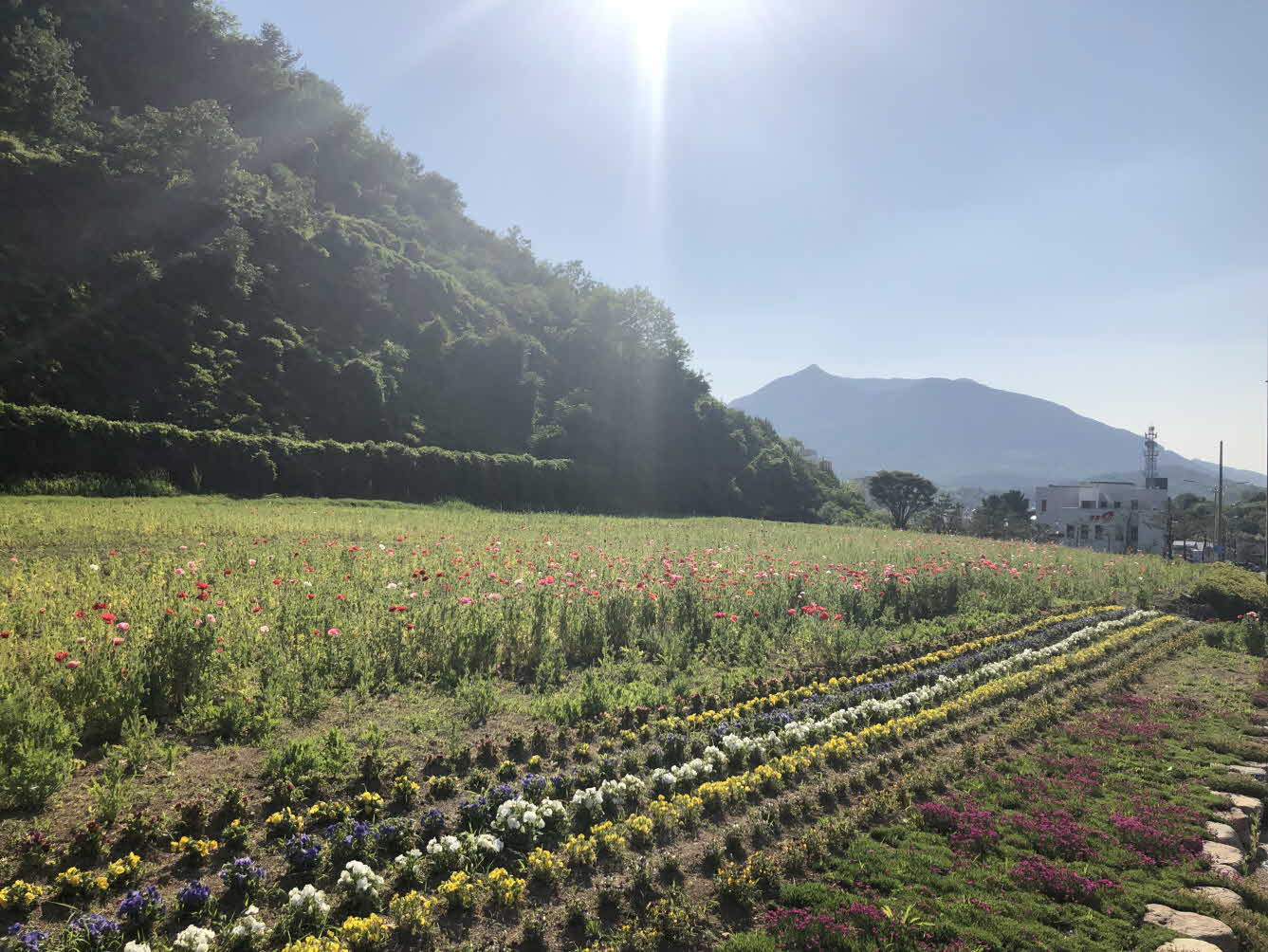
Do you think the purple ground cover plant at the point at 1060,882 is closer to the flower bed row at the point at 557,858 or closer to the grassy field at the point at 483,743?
the grassy field at the point at 483,743

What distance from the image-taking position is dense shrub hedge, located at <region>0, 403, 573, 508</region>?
70.2ft

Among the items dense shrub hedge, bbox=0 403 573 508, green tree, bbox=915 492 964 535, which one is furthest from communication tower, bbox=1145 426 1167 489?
dense shrub hedge, bbox=0 403 573 508

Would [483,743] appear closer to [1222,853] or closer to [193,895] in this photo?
[193,895]

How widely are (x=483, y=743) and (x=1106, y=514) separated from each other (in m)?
109

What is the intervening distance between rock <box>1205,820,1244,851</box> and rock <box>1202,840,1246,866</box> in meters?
0.04

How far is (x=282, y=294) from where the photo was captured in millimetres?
39312

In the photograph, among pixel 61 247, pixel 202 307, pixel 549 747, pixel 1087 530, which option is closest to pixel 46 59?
pixel 61 247

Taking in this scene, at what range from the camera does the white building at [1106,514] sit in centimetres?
9206

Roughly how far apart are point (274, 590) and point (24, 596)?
9.11 ft

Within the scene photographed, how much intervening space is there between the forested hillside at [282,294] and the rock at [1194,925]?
109 feet

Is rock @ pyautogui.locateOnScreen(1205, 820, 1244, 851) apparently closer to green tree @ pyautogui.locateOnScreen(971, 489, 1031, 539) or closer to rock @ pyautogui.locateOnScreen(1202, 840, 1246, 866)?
rock @ pyautogui.locateOnScreen(1202, 840, 1246, 866)

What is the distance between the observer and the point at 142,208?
33.7m

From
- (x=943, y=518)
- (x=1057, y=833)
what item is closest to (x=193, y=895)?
(x=1057, y=833)

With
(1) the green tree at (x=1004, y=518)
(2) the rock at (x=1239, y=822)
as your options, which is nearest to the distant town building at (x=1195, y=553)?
(1) the green tree at (x=1004, y=518)
